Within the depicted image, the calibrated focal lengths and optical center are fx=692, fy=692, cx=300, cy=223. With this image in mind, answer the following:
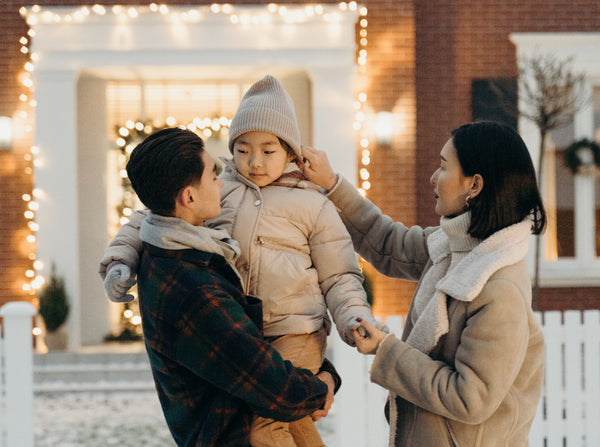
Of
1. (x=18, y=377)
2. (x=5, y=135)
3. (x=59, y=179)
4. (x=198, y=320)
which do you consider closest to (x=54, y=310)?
(x=59, y=179)

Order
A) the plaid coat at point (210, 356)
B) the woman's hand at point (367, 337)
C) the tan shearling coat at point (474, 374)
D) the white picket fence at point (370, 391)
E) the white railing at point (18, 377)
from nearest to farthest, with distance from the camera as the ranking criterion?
1. the plaid coat at point (210, 356)
2. the tan shearling coat at point (474, 374)
3. the woman's hand at point (367, 337)
4. the white picket fence at point (370, 391)
5. the white railing at point (18, 377)

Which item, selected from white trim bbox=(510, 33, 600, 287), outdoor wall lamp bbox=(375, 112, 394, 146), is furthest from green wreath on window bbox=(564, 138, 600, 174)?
outdoor wall lamp bbox=(375, 112, 394, 146)

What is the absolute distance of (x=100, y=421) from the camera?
636 cm

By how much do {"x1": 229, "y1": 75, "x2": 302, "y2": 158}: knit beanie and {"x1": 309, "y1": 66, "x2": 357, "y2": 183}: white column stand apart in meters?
6.27

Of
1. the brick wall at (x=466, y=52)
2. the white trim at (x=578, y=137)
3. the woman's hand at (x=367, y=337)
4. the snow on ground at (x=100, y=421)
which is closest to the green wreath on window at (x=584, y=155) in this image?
the white trim at (x=578, y=137)

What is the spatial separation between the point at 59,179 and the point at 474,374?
24.1 ft

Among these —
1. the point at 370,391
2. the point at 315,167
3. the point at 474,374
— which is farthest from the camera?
the point at 370,391

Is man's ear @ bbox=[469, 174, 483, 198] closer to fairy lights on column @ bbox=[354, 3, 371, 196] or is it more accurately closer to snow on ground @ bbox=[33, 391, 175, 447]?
snow on ground @ bbox=[33, 391, 175, 447]

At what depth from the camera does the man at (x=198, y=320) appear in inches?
63.2

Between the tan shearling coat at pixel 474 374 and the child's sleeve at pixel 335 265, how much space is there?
0.17 metres

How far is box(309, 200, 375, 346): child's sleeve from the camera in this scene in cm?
195

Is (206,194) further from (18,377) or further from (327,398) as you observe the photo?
(18,377)

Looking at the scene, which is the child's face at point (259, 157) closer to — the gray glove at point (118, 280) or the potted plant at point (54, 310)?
the gray glove at point (118, 280)

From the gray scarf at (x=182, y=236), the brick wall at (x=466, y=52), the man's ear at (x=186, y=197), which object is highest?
the brick wall at (x=466, y=52)
